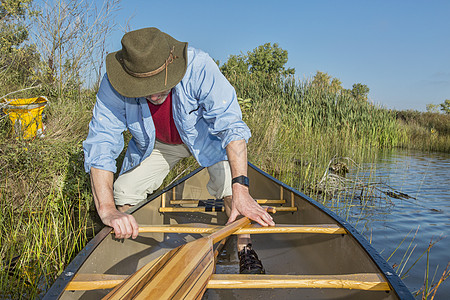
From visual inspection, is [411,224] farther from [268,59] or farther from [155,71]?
[268,59]

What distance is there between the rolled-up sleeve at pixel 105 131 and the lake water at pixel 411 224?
2.58m

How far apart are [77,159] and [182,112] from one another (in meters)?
2.48

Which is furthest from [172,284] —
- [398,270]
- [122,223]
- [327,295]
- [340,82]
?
[340,82]

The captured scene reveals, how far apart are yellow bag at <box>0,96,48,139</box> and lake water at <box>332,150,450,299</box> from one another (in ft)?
13.6

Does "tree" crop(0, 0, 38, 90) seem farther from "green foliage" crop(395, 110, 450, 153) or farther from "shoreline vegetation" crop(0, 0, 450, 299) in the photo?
"green foliage" crop(395, 110, 450, 153)

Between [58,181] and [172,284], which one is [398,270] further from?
[58,181]

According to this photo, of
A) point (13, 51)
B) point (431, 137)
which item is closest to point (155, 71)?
point (13, 51)

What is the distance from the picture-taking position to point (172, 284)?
65.2 inches

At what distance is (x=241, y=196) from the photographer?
2.40 m

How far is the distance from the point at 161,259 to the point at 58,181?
9.81ft

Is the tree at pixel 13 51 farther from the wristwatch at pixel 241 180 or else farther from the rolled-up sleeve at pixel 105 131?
the wristwatch at pixel 241 180

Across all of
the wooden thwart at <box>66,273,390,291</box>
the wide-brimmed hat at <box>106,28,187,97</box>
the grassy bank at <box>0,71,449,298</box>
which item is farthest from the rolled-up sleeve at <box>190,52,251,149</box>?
the grassy bank at <box>0,71,449,298</box>

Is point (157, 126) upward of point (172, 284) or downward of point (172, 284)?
upward

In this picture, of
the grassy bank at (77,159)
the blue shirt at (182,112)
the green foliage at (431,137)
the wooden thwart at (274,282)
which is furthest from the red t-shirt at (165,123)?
the green foliage at (431,137)
